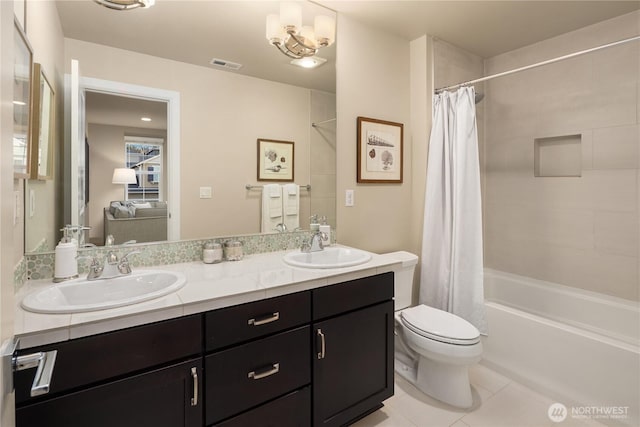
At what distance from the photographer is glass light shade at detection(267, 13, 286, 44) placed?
1.84 m

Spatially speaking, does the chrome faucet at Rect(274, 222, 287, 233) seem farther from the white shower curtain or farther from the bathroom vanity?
the white shower curtain

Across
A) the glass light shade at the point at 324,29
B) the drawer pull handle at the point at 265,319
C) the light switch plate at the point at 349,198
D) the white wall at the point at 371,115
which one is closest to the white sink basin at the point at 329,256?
the white wall at the point at 371,115

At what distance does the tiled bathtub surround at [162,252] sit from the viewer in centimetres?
128

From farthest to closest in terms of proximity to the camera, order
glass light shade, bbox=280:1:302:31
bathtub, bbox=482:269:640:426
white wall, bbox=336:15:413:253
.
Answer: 1. white wall, bbox=336:15:413:253
2. glass light shade, bbox=280:1:302:31
3. bathtub, bbox=482:269:640:426

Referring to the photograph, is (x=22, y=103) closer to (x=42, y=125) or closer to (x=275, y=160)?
(x=42, y=125)

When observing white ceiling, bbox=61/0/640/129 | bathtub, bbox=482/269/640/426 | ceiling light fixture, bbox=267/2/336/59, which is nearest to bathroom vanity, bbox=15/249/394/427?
bathtub, bbox=482/269/640/426

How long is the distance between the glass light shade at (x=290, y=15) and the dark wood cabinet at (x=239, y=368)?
1.44 metres

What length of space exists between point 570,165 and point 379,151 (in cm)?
151

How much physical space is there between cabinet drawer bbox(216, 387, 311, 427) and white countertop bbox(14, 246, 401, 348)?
1.43 ft

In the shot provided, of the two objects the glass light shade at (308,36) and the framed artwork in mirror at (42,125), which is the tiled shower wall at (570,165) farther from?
the framed artwork in mirror at (42,125)

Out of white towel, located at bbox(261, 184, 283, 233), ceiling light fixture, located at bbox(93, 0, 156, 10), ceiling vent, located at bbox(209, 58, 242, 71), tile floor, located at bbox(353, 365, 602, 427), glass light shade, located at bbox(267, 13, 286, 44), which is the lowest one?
tile floor, located at bbox(353, 365, 602, 427)

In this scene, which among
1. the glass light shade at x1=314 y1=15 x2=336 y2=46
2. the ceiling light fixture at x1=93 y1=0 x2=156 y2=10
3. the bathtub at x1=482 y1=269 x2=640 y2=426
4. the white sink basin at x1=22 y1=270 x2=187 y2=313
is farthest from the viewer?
the glass light shade at x1=314 y1=15 x2=336 y2=46

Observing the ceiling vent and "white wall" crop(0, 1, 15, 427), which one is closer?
"white wall" crop(0, 1, 15, 427)

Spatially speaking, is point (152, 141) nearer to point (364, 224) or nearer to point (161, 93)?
point (161, 93)
